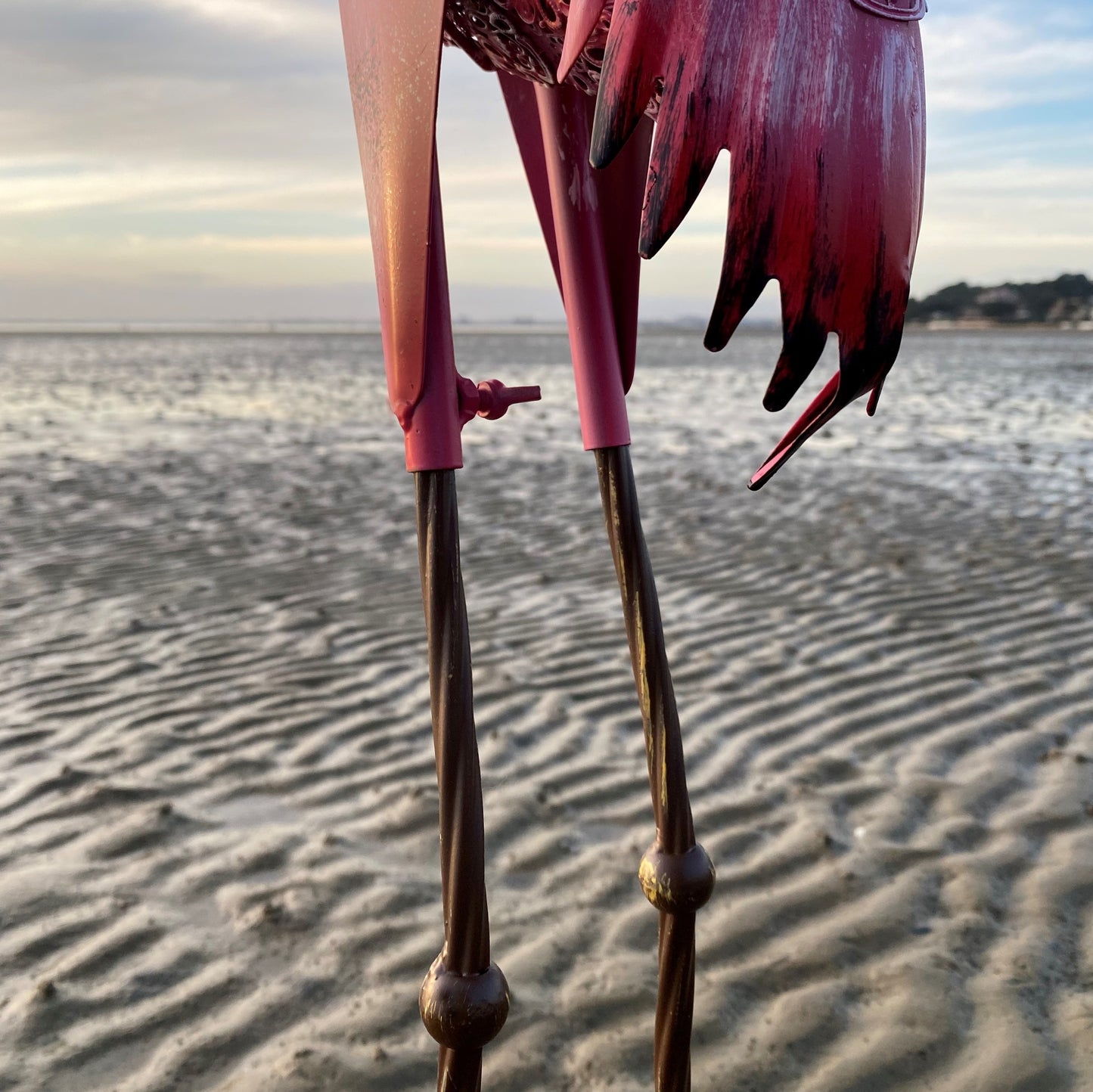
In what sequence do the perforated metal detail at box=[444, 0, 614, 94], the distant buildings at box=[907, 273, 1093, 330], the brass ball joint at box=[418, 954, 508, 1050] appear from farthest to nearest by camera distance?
the distant buildings at box=[907, 273, 1093, 330] → the brass ball joint at box=[418, 954, 508, 1050] → the perforated metal detail at box=[444, 0, 614, 94]

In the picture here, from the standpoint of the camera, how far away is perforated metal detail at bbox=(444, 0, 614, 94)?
1108 millimetres

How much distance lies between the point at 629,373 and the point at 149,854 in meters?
1.94

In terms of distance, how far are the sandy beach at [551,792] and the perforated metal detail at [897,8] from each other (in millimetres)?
1809

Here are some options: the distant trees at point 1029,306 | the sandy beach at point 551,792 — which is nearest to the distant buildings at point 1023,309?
the distant trees at point 1029,306

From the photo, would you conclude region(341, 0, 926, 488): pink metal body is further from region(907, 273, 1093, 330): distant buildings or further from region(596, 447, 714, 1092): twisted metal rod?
region(907, 273, 1093, 330): distant buildings

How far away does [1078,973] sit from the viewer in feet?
7.41

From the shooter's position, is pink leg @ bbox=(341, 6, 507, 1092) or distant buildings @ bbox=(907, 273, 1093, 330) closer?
pink leg @ bbox=(341, 6, 507, 1092)

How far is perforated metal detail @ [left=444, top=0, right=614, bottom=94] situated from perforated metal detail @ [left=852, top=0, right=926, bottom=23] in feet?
0.84

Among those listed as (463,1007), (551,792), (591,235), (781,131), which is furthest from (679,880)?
(551,792)

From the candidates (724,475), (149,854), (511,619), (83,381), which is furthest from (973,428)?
(83,381)

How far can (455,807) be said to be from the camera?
3.90 ft

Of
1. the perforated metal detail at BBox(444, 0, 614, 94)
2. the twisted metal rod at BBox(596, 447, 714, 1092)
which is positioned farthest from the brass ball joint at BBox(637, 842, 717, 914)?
the perforated metal detail at BBox(444, 0, 614, 94)

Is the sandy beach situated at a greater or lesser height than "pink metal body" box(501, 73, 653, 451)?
lesser

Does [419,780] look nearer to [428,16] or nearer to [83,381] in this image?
[428,16]
